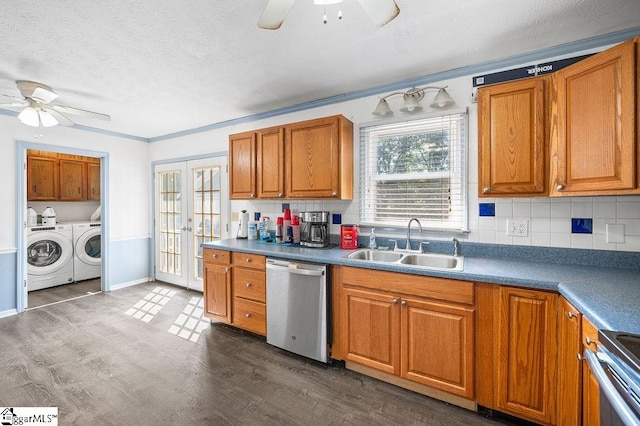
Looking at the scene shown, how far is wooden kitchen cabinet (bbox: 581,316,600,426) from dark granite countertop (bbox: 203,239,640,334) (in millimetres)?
104

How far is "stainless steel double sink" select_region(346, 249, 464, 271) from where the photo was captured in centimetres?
218

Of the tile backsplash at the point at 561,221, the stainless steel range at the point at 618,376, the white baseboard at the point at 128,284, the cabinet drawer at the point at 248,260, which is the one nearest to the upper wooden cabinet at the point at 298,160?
the cabinet drawer at the point at 248,260

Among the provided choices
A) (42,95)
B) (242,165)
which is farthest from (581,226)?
(42,95)

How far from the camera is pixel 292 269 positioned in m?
2.34

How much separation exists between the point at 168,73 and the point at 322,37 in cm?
140

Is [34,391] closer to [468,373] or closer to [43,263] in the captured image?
[468,373]

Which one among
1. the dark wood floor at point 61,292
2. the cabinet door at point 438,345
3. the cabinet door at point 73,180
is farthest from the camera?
the cabinet door at point 73,180

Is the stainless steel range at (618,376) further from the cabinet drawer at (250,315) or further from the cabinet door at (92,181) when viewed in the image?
the cabinet door at (92,181)

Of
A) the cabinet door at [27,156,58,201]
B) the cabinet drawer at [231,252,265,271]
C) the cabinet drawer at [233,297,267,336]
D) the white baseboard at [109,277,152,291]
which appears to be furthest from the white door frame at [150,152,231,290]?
the cabinet door at [27,156,58,201]

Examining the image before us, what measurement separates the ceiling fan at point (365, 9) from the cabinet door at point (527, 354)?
1.59m

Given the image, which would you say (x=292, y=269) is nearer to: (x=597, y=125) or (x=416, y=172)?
(x=416, y=172)

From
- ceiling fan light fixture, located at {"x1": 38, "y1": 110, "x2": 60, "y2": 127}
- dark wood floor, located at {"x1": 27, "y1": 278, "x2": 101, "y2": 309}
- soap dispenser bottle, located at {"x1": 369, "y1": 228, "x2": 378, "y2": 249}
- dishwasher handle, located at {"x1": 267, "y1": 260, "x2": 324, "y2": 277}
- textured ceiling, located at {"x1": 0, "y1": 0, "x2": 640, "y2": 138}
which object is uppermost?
textured ceiling, located at {"x1": 0, "y1": 0, "x2": 640, "y2": 138}

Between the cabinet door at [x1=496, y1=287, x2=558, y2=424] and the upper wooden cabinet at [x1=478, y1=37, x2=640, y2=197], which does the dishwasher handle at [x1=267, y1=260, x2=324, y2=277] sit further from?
the upper wooden cabinet at [x1=478, y1=37, x2=640, y2=197]

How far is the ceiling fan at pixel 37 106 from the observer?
247 centimetres
